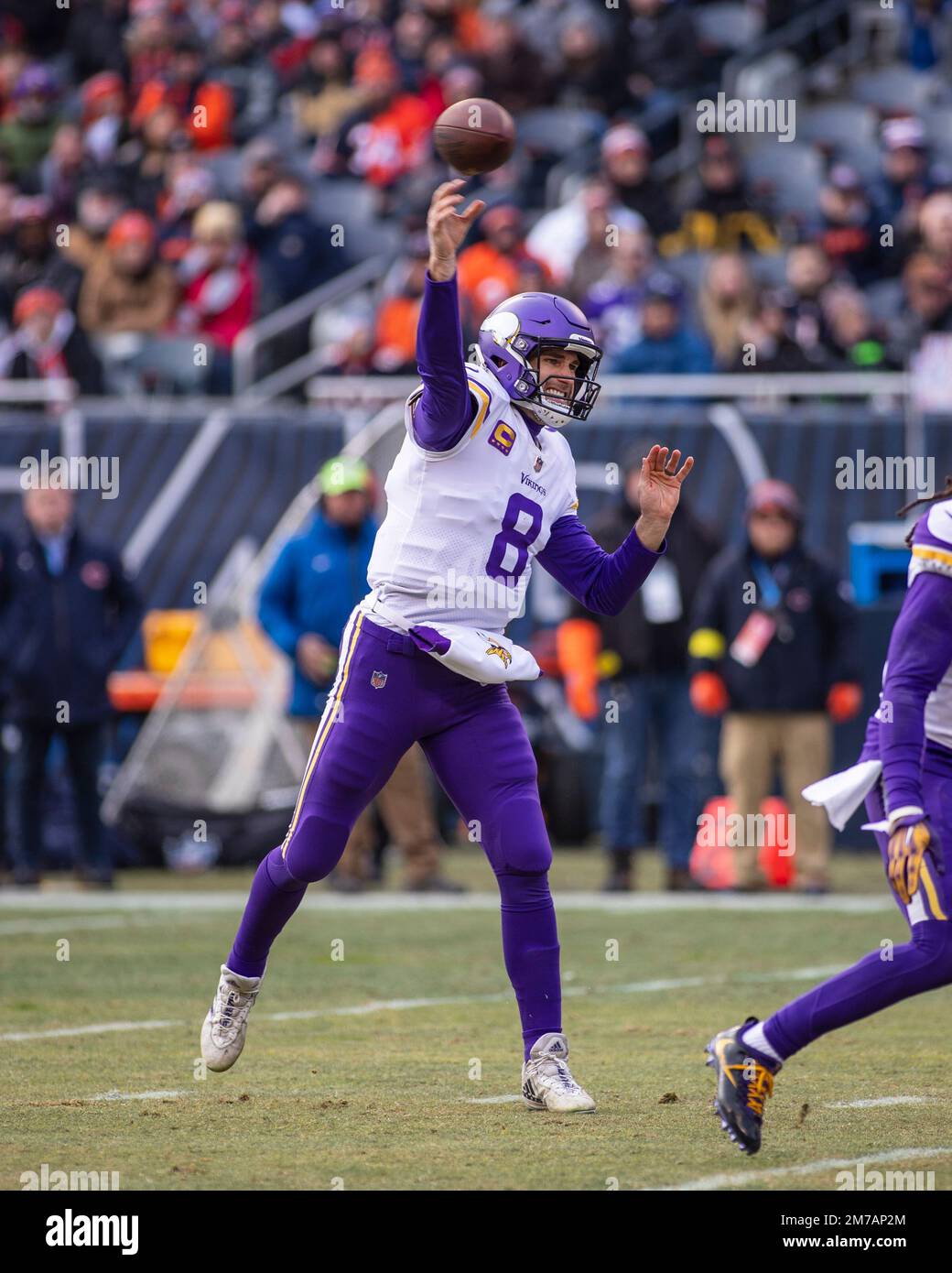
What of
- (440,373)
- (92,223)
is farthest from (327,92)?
(440,373)

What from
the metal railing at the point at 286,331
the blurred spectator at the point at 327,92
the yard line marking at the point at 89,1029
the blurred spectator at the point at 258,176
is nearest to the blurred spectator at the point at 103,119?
the blurred spectator at the point at 327,92

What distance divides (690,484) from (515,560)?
861 centimetres

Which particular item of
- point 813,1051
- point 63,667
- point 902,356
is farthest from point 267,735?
point 813,1051

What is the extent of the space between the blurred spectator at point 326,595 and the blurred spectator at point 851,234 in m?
5.54

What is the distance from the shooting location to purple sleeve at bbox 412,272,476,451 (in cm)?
577

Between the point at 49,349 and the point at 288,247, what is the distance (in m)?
2.23

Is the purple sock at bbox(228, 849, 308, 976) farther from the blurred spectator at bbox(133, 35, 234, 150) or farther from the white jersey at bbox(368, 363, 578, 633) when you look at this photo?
the blurred spectator at bbox(133, 35, 234, 150)

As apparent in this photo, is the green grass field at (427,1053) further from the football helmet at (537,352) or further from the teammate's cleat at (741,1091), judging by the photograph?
the football helmet at (537,352)

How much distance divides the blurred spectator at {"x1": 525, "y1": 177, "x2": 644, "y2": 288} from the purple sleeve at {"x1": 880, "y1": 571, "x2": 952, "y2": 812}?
1057 centimetres

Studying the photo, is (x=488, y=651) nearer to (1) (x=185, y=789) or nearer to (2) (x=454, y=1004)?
(2) (x=454, y=1004)

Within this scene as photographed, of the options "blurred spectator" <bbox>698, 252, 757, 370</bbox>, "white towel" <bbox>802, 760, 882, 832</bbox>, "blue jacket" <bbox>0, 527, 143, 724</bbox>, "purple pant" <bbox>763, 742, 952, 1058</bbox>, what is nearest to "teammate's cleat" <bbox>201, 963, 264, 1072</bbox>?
"purple pant" <bbox>763, 742, 952, 1058</bbox>

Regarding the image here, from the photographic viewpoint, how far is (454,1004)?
8.27 meters

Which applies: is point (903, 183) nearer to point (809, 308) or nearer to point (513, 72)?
point (809, 308)

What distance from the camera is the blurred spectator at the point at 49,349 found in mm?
16156
